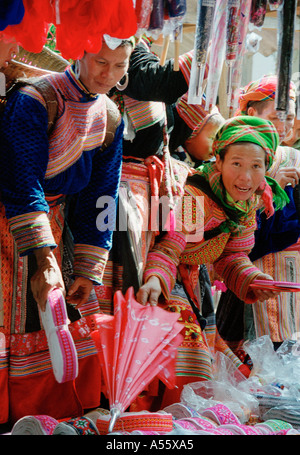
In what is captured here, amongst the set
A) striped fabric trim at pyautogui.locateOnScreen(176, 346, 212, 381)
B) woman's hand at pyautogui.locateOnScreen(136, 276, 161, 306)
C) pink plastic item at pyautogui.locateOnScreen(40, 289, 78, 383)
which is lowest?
striped fabric trim at pyautogui.locateOnScreen(176, 346, 212, 381)

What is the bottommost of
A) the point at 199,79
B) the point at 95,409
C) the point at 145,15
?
the point at 95,409

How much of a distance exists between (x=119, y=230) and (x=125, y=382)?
28.7 inches

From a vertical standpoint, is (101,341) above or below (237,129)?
below

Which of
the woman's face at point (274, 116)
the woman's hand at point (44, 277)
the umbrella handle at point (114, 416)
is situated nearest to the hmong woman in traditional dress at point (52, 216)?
the woman's hand at point (44, 277)

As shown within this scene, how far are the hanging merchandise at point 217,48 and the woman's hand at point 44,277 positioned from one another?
0.75 metres

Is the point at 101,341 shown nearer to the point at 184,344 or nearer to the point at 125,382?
the point at 125,382

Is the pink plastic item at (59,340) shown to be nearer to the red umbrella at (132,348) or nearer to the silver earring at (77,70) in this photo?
the red umbrella at (132,348)

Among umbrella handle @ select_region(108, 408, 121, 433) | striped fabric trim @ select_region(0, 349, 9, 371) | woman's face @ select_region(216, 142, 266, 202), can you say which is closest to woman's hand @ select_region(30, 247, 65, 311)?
striped fabric trim @ select_region(0, 349, 9, 371)

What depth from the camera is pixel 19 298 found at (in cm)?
222

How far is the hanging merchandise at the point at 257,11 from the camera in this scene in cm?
209

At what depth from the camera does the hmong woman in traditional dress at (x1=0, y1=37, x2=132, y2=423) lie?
6.78 feet

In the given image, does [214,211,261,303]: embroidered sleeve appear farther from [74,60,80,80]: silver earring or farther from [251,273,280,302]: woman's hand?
[74,60,80,80]: silver earring

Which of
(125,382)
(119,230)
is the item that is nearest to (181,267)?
(119,230)

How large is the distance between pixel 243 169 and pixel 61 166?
105cm
